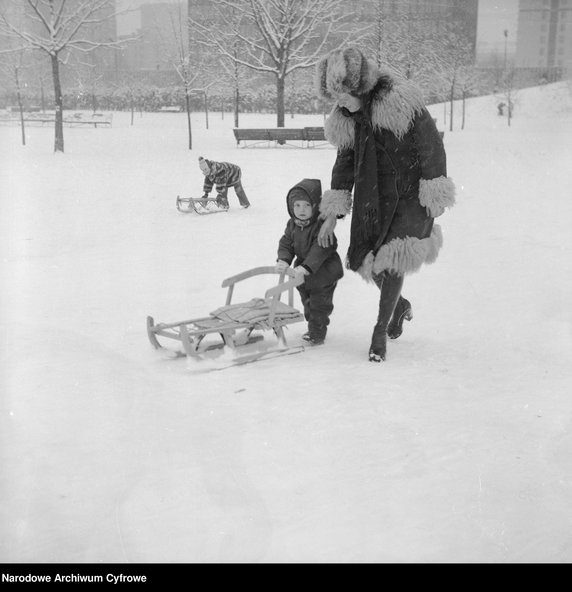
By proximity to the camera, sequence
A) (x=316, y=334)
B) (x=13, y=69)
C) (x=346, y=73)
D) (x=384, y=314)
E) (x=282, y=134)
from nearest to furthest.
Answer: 1. (x=346, y=73)
2. (x=384, y=314)
3. (x=316, y=334)
4. (x=282, y=134)
5. (x=13, y=69)

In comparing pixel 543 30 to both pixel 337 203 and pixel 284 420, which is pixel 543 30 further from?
pixel 284 420

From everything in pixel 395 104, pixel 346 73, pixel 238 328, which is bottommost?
pixel 238 328

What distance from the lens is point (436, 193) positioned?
337 centimetres

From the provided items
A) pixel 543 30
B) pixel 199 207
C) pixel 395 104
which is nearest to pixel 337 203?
pixel 395 104

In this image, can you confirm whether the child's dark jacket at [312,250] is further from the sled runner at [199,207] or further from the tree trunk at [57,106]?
the tree trunk at [57,106]

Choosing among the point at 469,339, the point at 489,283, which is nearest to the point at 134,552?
the point at 469,339

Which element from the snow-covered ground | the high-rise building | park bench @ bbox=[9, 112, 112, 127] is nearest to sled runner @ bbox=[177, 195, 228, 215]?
the snow-covered ground

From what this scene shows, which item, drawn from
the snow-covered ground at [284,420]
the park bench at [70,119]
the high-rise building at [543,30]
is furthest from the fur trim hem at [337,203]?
the park bench at [70,119]

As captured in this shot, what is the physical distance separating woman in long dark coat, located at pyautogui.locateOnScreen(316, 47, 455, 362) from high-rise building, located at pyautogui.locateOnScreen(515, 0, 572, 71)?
2.70 m

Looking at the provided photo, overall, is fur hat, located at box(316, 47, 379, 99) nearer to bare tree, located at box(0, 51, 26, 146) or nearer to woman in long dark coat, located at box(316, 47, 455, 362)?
woman in long dark coat, located at box(316, 47, 455, 362)

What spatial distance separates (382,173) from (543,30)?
330 centimetres

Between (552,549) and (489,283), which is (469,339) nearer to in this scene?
(489,283)

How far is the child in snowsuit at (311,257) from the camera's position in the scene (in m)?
3.70

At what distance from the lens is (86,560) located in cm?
185
